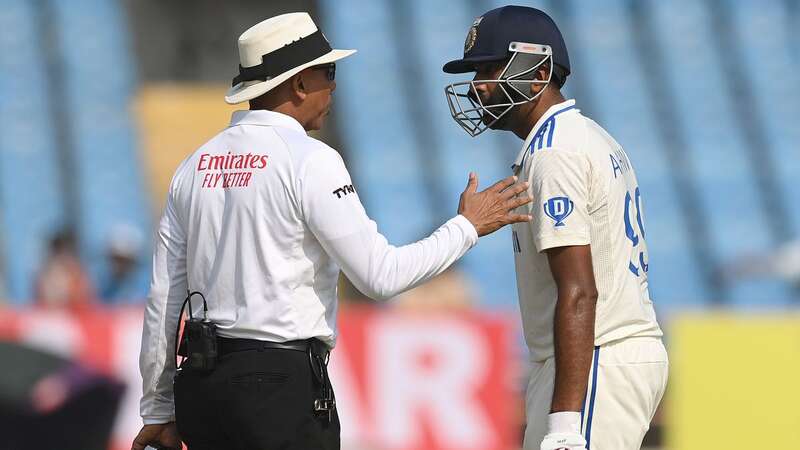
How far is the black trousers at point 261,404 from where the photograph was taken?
382 cm

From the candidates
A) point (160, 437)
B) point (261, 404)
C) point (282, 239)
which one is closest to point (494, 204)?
point (282, 239)

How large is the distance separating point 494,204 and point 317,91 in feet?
2.25

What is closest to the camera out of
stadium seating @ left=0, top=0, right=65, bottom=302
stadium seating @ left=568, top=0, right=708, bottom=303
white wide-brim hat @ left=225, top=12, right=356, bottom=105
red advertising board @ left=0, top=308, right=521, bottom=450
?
white wide-brim hat @ left=225, top=12, right=356, bottom=105

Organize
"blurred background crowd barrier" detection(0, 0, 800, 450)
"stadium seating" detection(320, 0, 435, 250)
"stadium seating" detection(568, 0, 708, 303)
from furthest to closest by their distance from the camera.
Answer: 1. "stadium seating" detection(568, 0, 708, 303)
2. "stadium seating" detection(320, 0, 435, 250)
3. "blurred background crowd barrier" detection(0, 0, 800, 450)

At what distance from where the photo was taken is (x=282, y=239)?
3.87m

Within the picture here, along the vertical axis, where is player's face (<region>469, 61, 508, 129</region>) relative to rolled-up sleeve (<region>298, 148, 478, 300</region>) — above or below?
above

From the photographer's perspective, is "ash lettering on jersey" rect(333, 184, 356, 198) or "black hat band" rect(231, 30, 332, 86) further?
"black hat band" rect(231, 30, 332, 86)

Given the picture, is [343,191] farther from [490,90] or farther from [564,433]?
[564,433]

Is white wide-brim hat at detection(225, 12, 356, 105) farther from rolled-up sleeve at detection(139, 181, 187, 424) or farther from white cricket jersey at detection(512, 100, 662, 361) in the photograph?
white cricket jersey at detection(512, 100, 662, 361)

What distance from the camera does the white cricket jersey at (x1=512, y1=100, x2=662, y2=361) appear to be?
149 inches

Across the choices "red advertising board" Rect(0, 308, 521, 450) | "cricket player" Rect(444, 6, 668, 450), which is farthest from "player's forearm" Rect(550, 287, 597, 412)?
"red advertising board" Rect(0, 308, 521, 450)

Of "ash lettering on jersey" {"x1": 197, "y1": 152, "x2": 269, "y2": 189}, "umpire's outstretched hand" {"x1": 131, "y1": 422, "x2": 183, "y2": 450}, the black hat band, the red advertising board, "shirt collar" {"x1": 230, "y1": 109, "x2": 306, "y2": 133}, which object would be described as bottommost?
the red advertising board

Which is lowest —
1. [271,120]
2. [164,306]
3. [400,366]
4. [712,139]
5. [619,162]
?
[400,366]

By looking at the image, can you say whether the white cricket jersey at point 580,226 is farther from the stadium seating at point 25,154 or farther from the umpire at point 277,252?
the stadium seating at point 25,154
